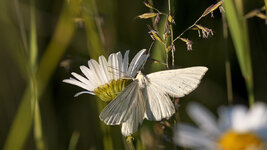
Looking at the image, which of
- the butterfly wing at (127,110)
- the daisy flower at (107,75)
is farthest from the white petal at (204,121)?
the daisy flower at (107,75)

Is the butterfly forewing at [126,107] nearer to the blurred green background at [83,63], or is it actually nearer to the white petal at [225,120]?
the white petal at [225,120]

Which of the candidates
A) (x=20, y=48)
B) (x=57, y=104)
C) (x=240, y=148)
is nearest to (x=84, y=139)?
(x=57, y=104)

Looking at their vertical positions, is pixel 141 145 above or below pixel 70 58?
below

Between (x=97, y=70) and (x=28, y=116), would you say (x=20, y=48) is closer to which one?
(x=28, y=116)

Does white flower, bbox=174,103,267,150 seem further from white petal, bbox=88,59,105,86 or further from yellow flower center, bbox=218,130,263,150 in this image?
white petal, bbox=88,59,105,86

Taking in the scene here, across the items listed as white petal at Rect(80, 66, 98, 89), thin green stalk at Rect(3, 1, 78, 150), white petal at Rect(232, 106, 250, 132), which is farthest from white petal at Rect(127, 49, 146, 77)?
white petal at Rect(232, 106, 250, 132)

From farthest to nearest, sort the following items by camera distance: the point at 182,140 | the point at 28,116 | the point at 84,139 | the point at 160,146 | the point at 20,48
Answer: the point at 84,139
the point at 20,48
the point at 28,116
the point at 160,146
the point at 182,140
